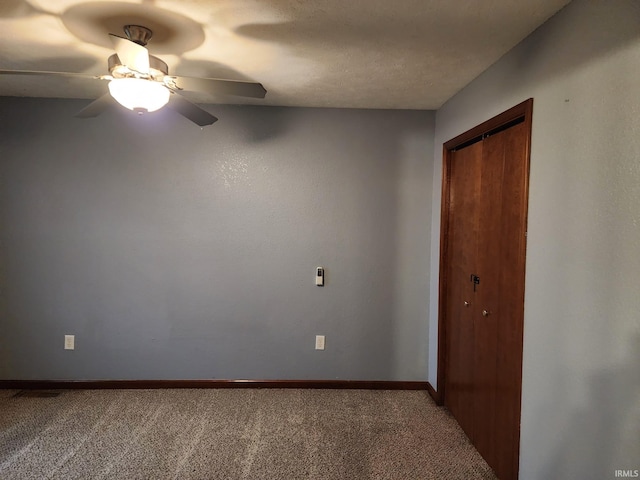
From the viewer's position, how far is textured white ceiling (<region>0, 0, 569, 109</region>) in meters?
1.47

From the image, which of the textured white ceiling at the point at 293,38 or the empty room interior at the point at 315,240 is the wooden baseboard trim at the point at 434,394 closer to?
the empty room interior at the point at 315,240

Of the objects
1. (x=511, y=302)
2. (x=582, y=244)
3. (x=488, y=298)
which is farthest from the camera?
(x=488, y=298)

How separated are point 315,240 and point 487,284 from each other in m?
1.36

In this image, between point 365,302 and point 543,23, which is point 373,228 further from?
point 543,23

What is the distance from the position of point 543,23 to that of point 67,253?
3476mm

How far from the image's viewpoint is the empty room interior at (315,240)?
1.34m

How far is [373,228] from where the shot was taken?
114 inches

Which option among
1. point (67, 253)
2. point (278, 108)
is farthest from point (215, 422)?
point (278, 108)

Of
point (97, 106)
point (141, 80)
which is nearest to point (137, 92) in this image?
point (141, 80)

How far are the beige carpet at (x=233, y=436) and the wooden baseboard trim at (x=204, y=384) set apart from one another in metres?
0.06

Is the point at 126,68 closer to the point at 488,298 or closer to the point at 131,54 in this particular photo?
the point at 131,54

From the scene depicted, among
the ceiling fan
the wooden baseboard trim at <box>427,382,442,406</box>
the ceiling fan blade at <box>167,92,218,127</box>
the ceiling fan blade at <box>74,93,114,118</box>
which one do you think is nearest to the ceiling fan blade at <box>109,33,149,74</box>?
the ceiling fan

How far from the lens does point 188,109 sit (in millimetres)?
1921

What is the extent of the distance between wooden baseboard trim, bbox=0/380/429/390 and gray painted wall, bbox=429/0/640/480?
4.43 feet
